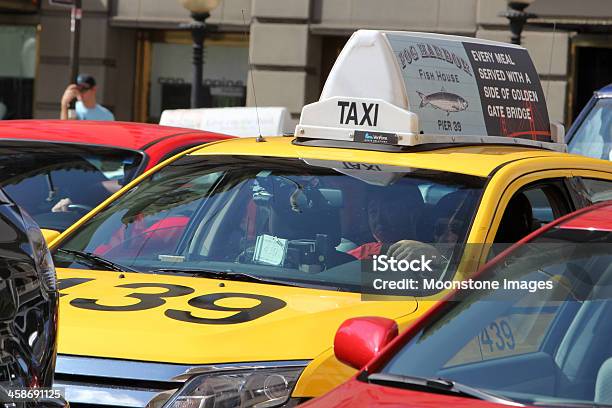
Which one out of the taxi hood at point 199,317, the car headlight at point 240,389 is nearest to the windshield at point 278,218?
the taxi hood at point 199,317

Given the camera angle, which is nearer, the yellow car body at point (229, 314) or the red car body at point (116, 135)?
the yellow car body at point (229, 314)

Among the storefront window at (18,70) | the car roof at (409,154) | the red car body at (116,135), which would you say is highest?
the car roof at (409,154)

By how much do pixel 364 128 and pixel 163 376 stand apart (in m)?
2.30

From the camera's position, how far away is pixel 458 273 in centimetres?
512

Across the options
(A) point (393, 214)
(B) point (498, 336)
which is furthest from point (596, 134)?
(B) point (498, 336)

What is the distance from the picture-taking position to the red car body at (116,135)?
8008 millimetres

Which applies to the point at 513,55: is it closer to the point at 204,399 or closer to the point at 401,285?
the point at 401,285

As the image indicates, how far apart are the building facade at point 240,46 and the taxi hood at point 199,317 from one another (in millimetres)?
14415

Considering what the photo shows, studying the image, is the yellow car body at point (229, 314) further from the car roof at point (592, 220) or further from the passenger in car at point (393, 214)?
the car roof at point (592, 220)

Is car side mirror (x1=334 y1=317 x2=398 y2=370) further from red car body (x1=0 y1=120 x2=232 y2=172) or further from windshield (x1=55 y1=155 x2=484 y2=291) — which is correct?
red car body (x1=0 y1=120 x2=232 y2=172)

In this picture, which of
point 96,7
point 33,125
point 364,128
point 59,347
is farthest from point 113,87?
point 59,347

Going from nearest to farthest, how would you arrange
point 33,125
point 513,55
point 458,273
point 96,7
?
point 458,273 < point 513,55 < point 33,125 < point 96,7

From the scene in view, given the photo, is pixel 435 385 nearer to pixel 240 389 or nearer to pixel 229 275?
pixel 240 389

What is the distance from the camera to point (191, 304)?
191 inches
